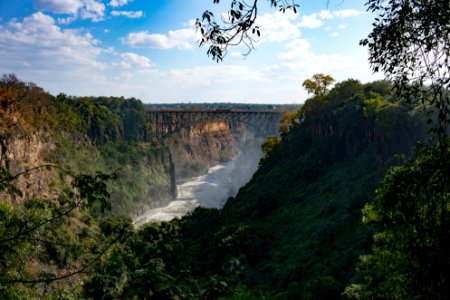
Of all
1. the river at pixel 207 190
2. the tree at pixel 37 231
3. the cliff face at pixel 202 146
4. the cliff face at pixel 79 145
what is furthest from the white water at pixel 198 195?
the tree at pixel 37 231

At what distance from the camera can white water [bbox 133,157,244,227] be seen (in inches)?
3385

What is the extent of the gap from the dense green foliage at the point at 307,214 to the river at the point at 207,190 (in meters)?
28.5

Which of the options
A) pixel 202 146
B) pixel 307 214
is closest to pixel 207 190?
pixel 202 146

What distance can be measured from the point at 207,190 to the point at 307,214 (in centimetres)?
7049

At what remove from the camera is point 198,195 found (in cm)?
10588

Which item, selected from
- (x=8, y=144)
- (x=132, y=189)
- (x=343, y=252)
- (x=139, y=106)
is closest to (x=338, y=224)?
(x=343, y=252)

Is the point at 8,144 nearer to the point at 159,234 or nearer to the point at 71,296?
the point at 159,234

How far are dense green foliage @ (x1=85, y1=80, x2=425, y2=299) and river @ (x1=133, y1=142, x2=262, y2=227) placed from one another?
28.5 metres

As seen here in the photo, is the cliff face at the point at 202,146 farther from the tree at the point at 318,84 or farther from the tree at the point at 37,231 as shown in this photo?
the tree at the point at 37,231

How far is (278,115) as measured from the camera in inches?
3777

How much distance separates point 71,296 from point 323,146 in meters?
43.7

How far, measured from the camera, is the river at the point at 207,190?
8720 centimetres

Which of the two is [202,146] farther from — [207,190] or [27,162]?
[27,162]

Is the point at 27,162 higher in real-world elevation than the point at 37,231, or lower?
lower
